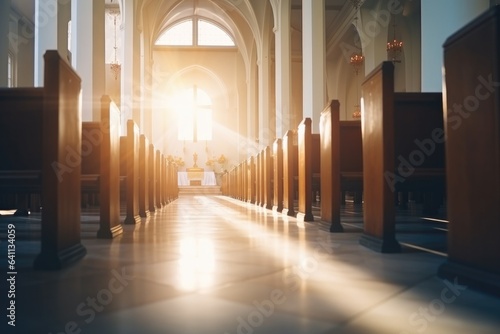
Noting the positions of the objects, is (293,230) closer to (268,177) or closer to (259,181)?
(268,177)

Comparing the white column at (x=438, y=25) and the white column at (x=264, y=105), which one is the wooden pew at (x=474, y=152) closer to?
the white column at (x=438, y=25)

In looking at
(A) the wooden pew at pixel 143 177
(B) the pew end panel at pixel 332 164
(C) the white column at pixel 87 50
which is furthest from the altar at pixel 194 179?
(B) the pew end panel at pixel 332 164

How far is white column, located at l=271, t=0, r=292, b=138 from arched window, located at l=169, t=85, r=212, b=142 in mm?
11650

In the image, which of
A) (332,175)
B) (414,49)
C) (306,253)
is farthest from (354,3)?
(306,253)

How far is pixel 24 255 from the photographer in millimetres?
2695

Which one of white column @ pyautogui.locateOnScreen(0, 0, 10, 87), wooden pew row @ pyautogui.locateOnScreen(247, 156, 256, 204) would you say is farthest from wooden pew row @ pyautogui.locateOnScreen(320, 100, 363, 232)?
wooden pew row @ pyautogui.locateOnScreen(247, 156, 256, 204)

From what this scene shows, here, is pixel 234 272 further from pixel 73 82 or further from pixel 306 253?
pixel 73 82

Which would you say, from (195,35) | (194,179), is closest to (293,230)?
(194,179)

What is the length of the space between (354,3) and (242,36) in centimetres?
850

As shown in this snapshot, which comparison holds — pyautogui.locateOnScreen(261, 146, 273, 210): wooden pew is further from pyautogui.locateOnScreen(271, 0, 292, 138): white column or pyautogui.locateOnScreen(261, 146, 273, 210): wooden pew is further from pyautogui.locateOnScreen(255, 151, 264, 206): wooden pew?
pyautogui.locateOnScreen(271, 0, 292, 138): white column

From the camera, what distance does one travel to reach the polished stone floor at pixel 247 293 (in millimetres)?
1368

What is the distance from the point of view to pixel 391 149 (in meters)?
2.85

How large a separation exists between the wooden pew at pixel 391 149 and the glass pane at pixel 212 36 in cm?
2086

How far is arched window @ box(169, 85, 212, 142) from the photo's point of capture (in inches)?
939
